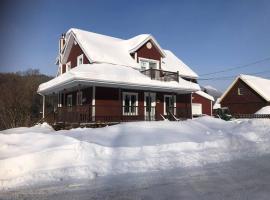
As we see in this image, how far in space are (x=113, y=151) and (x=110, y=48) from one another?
1681 cm

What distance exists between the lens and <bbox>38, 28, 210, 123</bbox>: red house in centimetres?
1858

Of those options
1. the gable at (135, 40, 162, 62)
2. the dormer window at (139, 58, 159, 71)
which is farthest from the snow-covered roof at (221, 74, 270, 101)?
the gable at (135, 40, 162, 62)

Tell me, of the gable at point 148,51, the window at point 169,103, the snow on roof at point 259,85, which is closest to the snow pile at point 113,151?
the window at point 169,103

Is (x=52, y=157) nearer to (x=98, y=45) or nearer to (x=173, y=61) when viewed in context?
(x=98, y=45)

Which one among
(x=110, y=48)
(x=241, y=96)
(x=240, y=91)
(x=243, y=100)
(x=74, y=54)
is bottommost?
(x=243, y=100)

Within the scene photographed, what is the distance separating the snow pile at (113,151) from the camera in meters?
7.06

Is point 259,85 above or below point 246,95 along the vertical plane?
above

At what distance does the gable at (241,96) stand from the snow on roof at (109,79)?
18.9m

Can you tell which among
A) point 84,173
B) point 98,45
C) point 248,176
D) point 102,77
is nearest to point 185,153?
point 248,176

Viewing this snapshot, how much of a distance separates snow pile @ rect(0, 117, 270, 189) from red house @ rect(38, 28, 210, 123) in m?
6.09

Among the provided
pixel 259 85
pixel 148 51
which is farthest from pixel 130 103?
pixel 259 85

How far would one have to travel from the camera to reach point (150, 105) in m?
22.4

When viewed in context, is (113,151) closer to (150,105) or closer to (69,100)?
(150,105)

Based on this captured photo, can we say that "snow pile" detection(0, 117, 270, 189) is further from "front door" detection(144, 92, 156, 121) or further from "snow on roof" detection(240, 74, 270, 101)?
"snow on roof" detection(240, 74, 270, 101)
